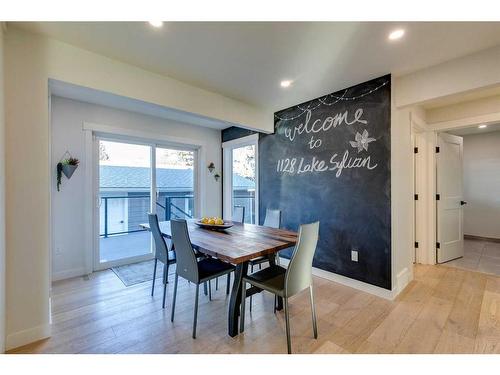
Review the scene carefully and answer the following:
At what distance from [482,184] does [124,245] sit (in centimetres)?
712

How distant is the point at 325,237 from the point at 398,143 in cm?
141

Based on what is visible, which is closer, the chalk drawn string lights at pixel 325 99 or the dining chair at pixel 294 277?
the dining chair at pixel 294 277

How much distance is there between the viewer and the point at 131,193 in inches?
147

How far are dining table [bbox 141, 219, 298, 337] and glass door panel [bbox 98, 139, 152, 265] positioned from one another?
1.68 metres

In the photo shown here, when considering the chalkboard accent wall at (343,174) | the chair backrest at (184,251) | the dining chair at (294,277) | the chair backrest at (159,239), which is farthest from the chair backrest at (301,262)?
the chair backrest at (159,239)

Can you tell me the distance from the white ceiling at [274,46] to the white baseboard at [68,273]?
2.77 metres

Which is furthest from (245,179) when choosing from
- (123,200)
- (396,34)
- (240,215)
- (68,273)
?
(396,34)

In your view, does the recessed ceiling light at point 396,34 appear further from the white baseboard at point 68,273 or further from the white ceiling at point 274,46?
the white baseboard at point 68,273

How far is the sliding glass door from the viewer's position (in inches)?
137

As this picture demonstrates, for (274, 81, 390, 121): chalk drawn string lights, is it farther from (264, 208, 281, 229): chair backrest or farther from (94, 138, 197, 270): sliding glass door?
(94, 138, 197, 270): sliding glass door

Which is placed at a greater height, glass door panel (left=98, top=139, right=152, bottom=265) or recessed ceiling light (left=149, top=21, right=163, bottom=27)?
recessed ceiling light (left=149, top=21, right=163, bottom=27)

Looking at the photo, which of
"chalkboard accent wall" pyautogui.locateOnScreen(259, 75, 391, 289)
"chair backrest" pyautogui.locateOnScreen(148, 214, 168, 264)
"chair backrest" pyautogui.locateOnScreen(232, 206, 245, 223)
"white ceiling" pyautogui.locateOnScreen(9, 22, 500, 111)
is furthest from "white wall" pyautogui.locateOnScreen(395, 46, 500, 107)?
"chair backrest" pyautogui.locateOnScreen(148, 214, 168, 264)

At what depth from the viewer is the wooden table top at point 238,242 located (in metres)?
1.68

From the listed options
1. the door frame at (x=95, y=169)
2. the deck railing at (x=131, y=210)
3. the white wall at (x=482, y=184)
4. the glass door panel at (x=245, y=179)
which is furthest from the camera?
the white wall at (x=482, y=184)
